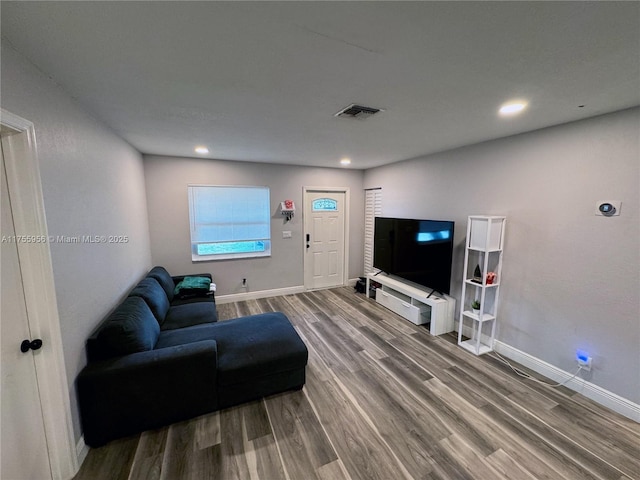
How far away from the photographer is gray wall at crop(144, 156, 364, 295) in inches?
154

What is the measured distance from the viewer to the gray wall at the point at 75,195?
4.52 feet

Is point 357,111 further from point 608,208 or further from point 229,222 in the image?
point 229,222

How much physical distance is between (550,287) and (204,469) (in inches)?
127

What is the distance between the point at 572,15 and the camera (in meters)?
1.02

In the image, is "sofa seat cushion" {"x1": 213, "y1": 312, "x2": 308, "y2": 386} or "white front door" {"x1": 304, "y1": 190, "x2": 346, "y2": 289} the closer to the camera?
"sofa seat cushion" {"x1": 213, "y1": 312, "x2": 308, "y2": 386}

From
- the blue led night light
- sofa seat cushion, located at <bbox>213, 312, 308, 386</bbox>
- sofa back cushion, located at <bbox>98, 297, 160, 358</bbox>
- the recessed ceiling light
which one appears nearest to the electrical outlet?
the blue led night light

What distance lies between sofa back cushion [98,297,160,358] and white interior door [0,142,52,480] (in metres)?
0.43

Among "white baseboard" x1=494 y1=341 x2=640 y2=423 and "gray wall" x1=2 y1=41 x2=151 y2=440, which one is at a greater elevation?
"gray wall" x1=2 y1=41 x2=151 y2=440

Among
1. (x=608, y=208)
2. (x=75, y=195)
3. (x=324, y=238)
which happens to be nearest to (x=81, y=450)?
(x=75, y=195)

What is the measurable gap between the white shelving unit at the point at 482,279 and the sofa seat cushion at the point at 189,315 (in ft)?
9.59

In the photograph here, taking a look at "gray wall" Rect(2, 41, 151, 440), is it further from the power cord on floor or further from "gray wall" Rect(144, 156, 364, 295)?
the power cord on floor

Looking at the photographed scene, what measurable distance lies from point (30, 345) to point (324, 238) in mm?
4125

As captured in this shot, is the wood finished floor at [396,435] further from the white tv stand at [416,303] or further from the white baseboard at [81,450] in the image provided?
the white tv stand at [416,303]

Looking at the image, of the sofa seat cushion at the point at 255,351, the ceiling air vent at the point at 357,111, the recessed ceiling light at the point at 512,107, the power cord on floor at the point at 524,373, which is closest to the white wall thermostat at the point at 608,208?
the recessed ceiling light at the point at 512,107
